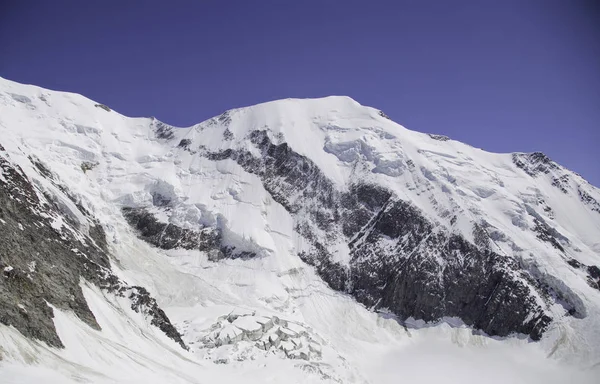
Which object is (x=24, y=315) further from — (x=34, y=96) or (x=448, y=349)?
(x=34, y=96)

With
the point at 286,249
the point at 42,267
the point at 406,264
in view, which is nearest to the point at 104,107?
the point at 286,249

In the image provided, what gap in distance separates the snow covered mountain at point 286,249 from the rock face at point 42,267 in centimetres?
40

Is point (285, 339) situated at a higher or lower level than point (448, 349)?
lower

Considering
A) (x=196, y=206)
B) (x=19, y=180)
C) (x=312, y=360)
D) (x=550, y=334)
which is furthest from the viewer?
(x=196, y=206)

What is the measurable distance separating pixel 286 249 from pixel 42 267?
77.3 meters

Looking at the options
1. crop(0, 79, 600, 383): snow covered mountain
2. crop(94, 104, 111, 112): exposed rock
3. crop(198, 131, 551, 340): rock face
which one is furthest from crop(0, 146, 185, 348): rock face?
crop(94, 104, 111, 112): exposed rock

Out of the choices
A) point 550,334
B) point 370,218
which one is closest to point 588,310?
point 550,334

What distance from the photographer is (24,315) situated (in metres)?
61.6

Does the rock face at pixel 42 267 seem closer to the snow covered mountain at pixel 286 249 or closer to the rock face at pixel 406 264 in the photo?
the snow covered mountain at pixel 286 249

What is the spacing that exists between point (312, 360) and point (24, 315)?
55.1 meters

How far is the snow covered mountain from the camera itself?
83.9 metres

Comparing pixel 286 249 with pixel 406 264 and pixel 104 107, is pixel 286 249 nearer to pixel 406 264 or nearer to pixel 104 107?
pixel 406 264

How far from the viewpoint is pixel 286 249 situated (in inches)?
5748

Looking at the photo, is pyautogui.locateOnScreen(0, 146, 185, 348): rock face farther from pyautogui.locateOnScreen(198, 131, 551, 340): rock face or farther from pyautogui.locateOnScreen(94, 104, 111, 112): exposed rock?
pyautogui.locateOnScreen(94, 104, 111, 112): exposed rock
